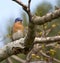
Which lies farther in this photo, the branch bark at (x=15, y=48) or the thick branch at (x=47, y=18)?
the branch bark at (x=15, y=48)

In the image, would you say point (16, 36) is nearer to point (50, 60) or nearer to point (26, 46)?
point (50, 60)

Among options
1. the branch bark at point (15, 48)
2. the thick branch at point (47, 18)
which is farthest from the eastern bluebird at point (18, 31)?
the thick branch at point (47, 18)

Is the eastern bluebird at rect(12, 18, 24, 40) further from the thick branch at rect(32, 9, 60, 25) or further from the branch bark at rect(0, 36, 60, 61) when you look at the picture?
the thick branch at rect(32, 9, 60, 25)

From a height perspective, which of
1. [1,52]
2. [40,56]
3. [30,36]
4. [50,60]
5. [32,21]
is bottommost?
[40,56]

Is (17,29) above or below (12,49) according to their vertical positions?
below

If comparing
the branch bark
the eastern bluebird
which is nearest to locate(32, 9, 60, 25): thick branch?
the branch bark

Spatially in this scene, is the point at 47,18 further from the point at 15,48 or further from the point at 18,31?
the point at 18,31

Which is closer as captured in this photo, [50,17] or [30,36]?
[50,17]

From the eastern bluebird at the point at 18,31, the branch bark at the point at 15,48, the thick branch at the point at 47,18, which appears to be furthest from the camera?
the eastern bluebird at the point at 18,31

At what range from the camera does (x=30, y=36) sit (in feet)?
5.76

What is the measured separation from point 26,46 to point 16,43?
5.1 inches

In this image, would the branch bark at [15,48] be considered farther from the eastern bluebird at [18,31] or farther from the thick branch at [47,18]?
the eastern bluebird at [18,31]

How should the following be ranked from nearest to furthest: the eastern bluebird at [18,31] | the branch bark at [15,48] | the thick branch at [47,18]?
the thick branch at [47,18], the branch bark at [15,48], the eastern bluebird at [18,31]

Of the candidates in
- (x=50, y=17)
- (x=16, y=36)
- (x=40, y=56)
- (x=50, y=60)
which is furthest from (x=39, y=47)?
(x=50, y=17)
